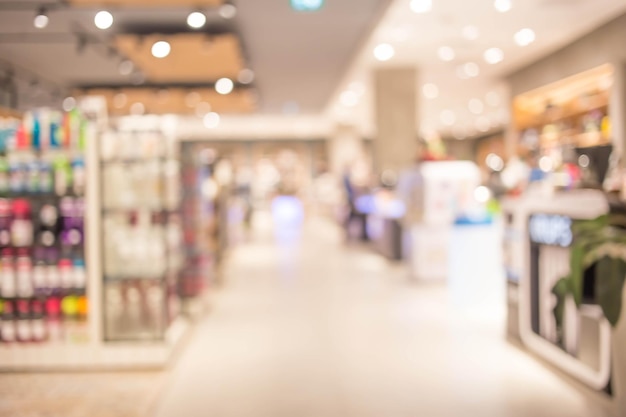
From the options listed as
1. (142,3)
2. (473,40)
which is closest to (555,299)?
(142,3)

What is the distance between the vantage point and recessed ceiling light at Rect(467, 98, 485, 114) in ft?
57.8

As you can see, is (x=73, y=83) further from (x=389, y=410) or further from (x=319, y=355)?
(x=389, y=410)

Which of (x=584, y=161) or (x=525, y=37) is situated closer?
(x=584, y=161)

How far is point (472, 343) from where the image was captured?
206 inches

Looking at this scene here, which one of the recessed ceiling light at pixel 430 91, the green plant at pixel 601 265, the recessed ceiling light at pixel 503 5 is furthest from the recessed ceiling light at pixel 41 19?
the recessed ceiling light at pixel 430 91

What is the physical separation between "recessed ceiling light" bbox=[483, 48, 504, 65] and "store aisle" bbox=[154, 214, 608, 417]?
474cm

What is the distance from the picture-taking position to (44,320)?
15.5 feet

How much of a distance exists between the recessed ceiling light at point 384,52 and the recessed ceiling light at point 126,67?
A: 4.19 meters

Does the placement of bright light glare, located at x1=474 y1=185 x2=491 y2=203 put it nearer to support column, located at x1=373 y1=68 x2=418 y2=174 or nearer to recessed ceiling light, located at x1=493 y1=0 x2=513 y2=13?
recessed ceiling light, located at x1=493 y1=0 x2=513 y2=13

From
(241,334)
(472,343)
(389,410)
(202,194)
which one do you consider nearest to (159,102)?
(202,194)

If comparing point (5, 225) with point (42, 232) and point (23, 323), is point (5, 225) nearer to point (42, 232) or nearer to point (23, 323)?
point (42, 232)

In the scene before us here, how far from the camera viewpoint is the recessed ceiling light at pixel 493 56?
10.9 metres

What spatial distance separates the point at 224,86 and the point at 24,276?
10.1m

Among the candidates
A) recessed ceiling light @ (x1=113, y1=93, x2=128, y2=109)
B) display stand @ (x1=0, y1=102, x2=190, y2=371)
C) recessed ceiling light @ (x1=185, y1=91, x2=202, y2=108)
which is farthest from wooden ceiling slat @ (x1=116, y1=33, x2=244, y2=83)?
display stand @ (x1=0, y1=102, x2=190, y2=371)
